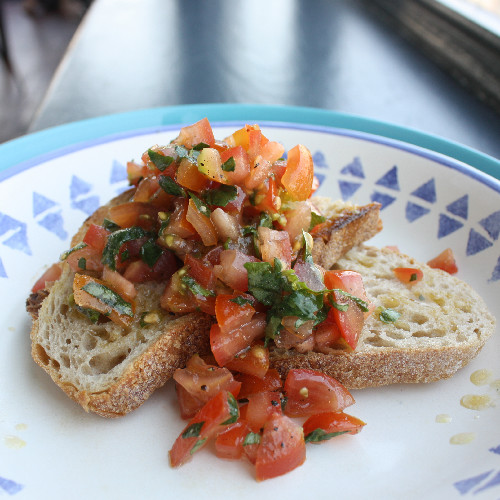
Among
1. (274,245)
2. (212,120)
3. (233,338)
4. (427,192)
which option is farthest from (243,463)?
(212,120)

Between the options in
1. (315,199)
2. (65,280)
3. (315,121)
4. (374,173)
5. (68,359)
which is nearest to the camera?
(68,359)

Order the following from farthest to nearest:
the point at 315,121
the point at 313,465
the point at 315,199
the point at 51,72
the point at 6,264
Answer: the point at 51,72
the point at 315,121
the point at 315,199
the point at 6,264
the point at 313,465

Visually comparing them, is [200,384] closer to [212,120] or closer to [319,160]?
[319,160]

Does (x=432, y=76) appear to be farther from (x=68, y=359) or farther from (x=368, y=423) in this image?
(x=68, y=359)

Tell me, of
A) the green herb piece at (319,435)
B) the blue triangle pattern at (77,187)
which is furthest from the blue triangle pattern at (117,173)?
the green herb piece at (319,435)

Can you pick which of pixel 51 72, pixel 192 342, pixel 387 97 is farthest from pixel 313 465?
pixel 51 72

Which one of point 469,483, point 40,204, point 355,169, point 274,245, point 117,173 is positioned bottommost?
point 40,204
